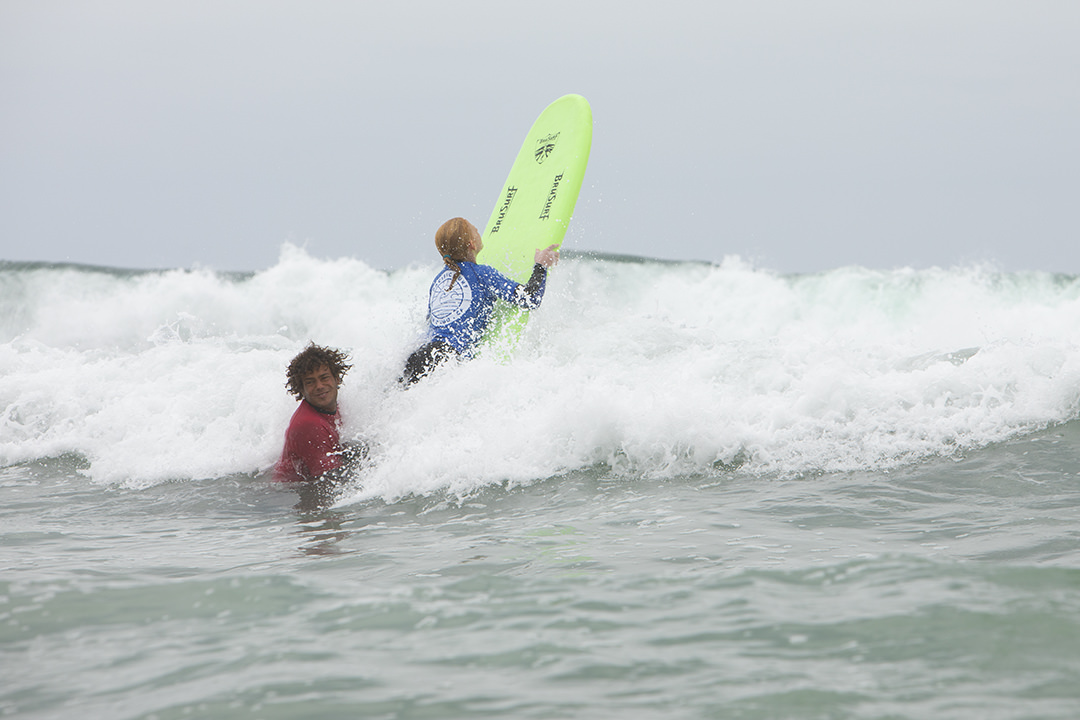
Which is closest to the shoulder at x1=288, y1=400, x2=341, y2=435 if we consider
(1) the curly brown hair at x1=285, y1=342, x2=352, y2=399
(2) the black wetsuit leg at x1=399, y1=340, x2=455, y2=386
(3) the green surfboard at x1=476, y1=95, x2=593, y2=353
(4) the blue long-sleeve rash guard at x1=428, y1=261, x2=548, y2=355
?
(1) the curly brown hair at x1=285, y1=342, x2=352, y2=399

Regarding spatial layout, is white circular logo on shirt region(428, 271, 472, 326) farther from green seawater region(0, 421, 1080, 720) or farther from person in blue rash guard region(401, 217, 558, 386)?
green seawater region(0, 421, 1080, 720)

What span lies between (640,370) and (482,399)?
134 centimetres

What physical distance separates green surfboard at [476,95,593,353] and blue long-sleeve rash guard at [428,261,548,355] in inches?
7.3

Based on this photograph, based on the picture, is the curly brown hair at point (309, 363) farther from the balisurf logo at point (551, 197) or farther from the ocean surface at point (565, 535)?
the balisurf logo at point (551, 197)

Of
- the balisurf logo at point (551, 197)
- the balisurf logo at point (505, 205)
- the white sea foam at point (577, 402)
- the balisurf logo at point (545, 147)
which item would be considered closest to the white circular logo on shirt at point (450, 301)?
the white sea foam at point (577, 402)

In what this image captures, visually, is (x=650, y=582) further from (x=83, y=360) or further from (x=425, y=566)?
(x=83, y=360)

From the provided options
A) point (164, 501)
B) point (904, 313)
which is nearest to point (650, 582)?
point (164, 501)

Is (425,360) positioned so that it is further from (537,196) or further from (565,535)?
(565,535)

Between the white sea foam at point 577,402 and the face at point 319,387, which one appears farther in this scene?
the white sea foam at point 577,402

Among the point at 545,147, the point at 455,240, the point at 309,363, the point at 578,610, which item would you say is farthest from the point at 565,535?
the point at 545,147

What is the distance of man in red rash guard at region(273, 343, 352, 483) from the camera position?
16.5 feet

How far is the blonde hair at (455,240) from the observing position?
5898mm

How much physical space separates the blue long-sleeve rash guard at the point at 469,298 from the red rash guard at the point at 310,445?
A: 1.11 meters

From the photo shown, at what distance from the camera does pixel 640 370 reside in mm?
6543
